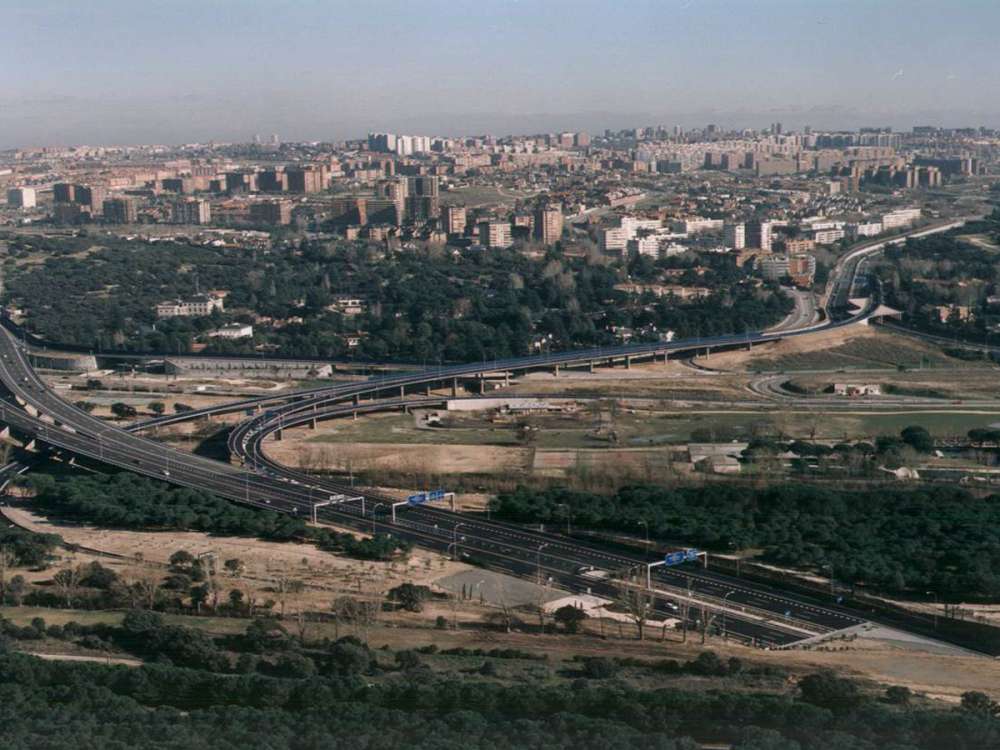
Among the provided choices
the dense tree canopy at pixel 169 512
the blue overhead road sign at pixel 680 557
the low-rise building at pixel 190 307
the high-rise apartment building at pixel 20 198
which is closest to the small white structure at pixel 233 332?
the low-rise building at pixel 190 307

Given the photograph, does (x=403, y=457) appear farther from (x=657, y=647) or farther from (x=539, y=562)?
(x=657, y=647)

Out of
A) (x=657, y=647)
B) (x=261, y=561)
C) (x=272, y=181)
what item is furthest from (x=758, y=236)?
(x=657, y=647)

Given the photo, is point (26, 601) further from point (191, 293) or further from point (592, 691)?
point (191, 293)

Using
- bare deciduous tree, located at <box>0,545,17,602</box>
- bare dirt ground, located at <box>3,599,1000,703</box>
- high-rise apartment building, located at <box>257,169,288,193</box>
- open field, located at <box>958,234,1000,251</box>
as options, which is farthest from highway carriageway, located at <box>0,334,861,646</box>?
high-rise apartment building, located at <box>257,169,288,193</box>

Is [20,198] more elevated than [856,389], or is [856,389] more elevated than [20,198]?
[20,198]

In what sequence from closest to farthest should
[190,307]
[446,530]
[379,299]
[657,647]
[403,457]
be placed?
[657,647], [446,530], [403,457], [190,307], [379,299]

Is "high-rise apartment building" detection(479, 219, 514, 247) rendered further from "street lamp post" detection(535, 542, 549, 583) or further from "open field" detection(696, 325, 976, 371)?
"street lamp post" detection(535, 542, 549, 583)
